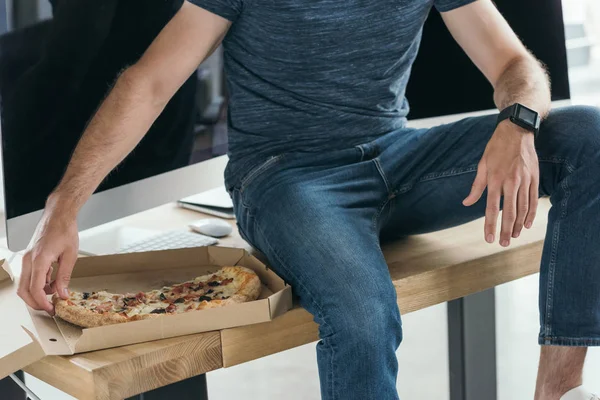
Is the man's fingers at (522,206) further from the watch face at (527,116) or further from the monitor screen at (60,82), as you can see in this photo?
the monitor screen at (60,82)

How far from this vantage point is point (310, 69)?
1574mm

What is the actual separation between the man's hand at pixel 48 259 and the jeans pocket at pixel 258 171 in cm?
35

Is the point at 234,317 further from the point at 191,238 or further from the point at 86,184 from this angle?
the point at 191,238

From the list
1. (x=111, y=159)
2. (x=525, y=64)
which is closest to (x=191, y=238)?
(x=111, y=159)

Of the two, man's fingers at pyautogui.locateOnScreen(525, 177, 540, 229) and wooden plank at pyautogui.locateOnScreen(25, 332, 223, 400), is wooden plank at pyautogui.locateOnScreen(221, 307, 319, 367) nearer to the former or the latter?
wooden plank at pyautogui.locateOnScreen(25, 332, 223, 400)

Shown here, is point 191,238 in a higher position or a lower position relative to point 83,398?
higher

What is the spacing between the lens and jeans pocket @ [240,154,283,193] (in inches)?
60.2

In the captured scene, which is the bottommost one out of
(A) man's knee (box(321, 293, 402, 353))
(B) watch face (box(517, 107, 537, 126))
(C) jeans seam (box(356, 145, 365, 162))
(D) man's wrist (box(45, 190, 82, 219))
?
(A) man's knee (box(321, 293, 402, 353))

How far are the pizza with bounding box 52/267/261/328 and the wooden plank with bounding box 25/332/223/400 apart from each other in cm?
5

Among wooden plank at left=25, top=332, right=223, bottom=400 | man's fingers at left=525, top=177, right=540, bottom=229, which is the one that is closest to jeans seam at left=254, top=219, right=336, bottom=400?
wooden plank at left=25, top=332, right=223, bottom=400

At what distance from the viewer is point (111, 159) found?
138 centimetres

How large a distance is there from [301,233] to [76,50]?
1.81 feet

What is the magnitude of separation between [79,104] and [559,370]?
95 cm

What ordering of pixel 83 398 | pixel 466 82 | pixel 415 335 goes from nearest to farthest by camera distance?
pixel 83 398 → pixel 466 82 → pixel 415 335
